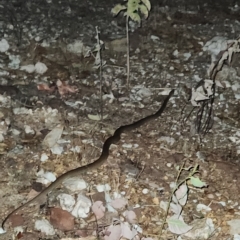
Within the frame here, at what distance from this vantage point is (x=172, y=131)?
3.39 meters

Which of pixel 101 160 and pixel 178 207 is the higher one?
pixel 101 160

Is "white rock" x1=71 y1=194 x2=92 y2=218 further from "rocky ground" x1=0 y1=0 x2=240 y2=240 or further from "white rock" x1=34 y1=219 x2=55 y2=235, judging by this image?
"white rock" x1=34 y1=219 x2=55 y2=235

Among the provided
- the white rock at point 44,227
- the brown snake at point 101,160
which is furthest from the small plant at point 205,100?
the white rock at point 44,227

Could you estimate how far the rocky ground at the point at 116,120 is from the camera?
9.12ft

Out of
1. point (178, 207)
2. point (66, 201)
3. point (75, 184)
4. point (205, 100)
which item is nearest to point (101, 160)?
point (75, 184)

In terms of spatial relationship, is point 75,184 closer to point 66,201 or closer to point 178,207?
point 66,201

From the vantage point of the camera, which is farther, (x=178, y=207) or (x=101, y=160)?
(x=101, y=160)

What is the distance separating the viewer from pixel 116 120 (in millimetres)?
3484

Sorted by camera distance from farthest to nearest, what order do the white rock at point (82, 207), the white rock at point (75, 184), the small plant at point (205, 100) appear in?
the small plant at point (205, 100), the white rock at point (75, 184), the white rock at point (82, 207)

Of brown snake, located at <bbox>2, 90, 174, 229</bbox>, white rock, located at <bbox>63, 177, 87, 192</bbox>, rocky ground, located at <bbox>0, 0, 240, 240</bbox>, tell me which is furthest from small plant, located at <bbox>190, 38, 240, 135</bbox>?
white rock, located at <bbox>63, 177, 87, 192</bbox>

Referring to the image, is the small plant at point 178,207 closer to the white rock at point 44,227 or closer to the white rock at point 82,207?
the white rock at point 82,207

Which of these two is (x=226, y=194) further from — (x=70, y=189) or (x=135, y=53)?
(x=135, y=53)

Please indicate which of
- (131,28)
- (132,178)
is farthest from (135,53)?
(132,178)

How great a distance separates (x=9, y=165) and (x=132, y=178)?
684mm
